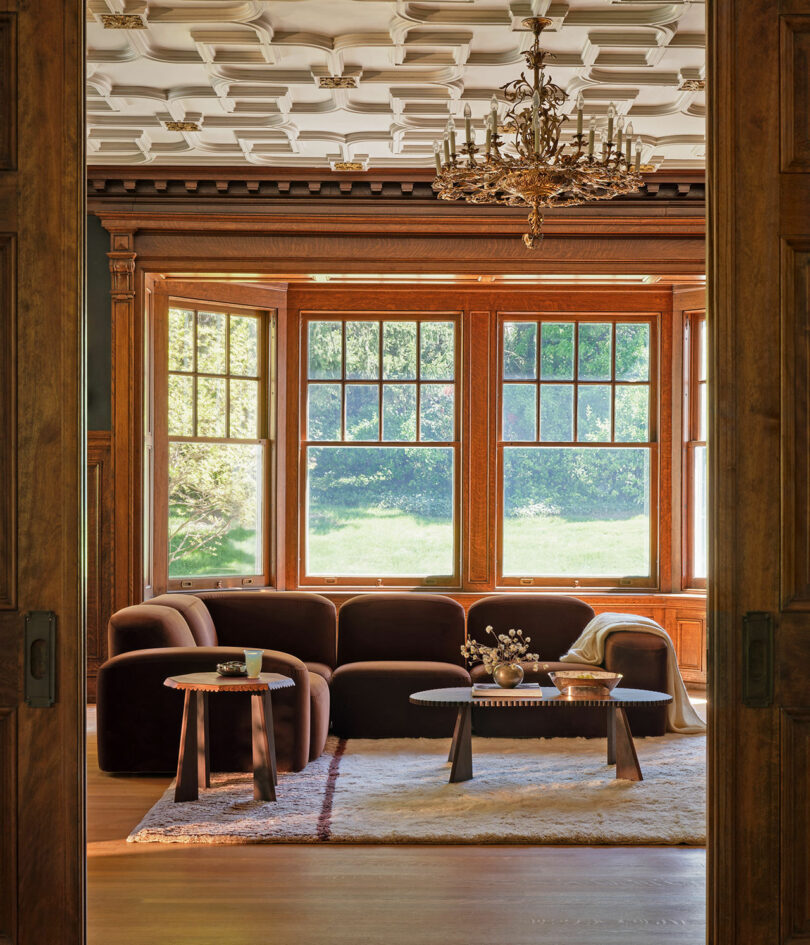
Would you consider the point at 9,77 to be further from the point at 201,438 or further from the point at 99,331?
the point at 201,438

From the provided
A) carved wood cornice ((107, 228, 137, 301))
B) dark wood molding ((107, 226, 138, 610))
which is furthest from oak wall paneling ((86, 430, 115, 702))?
carved wood cornice ((107, 228, 137, 301))

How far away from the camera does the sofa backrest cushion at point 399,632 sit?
707 cm

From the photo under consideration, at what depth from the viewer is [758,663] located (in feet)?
7.82

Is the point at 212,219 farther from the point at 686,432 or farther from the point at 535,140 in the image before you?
the point at 686,432

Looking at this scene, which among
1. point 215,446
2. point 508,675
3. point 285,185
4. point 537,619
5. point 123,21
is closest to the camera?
point 123,21

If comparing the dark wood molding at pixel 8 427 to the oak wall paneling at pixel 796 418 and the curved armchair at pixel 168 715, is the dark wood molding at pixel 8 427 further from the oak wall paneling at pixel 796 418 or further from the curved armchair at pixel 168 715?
the curved armchair at pixel 168 715

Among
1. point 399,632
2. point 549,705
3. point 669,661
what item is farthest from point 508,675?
point 399,632

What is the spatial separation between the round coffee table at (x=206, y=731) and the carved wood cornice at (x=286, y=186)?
3.62 m

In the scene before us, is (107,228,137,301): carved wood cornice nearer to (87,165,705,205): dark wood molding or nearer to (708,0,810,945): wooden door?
(87,165,705,205): dark wood molding

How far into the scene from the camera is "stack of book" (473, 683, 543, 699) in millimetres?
5562

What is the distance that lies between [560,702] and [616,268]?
138 inches

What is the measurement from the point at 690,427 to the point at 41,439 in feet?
22.1

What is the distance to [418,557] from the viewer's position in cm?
856

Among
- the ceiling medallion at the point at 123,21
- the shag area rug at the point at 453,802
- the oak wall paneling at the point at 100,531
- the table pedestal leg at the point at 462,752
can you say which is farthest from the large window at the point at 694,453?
the ceiling medallion at the point at 123,21
